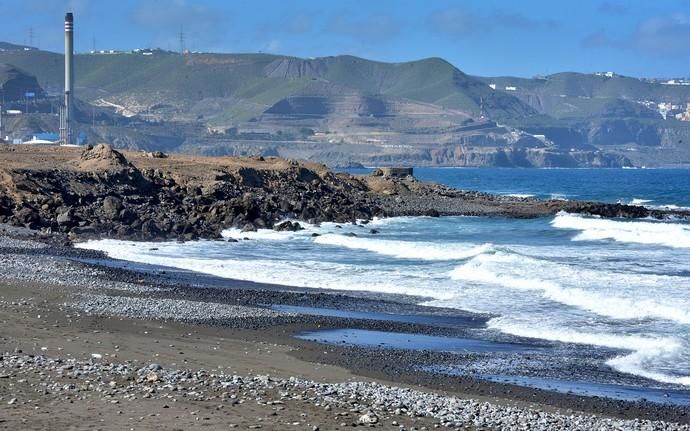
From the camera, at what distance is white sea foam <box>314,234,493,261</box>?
32.4 meters

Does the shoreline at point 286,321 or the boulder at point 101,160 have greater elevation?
the boulder at point 101,160

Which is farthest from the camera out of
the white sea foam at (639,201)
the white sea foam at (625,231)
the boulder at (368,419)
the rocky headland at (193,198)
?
the white sea foam at (639,201)

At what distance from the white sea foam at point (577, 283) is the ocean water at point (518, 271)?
0.09 feet

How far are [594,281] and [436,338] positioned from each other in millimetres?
9139

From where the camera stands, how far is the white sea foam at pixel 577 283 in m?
20.3

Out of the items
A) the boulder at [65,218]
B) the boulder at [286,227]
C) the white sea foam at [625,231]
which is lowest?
the white sea foam at [625,231]

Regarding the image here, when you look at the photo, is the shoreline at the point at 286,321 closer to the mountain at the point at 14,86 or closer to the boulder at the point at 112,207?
the boulder at the point at 112,207

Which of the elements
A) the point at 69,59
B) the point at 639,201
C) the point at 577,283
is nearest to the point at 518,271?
the point at 577,283

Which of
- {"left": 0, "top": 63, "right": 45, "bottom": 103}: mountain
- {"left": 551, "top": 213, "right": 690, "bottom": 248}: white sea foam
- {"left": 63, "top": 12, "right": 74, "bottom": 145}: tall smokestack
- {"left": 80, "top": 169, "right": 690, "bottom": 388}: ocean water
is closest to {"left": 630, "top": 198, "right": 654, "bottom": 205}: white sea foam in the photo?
{"left": 551, "top": 213, "right": 690, "bottom": 248}: white sea foam

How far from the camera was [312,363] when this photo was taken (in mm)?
13891

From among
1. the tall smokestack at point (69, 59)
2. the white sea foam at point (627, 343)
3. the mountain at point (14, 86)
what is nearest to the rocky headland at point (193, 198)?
the white sea foam at point (627, 343)

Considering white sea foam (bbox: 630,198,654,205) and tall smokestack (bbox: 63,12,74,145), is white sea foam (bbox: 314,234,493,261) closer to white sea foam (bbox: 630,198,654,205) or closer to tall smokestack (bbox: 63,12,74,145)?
white sea foam (bbox: 630,198,654,205)

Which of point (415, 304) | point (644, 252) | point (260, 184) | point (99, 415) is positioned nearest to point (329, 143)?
point (260, 184)

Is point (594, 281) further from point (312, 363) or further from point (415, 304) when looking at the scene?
point (312, 363)
